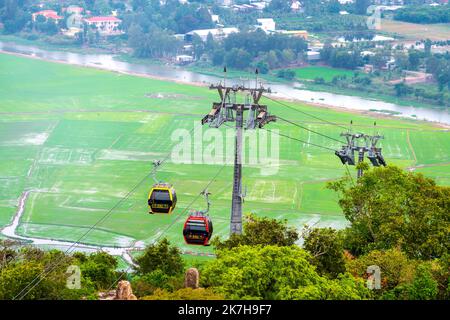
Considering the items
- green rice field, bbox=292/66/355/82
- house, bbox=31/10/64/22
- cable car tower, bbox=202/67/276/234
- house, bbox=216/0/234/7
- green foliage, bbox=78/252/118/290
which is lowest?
green rice field, bbox=292/66/355/82

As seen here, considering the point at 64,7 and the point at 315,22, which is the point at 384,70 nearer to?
the point at 315,22

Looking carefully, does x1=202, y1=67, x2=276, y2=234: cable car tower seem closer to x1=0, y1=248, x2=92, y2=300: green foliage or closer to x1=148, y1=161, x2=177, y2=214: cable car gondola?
x1=148, y1=161, x2=177, y2=214: cable car gondola

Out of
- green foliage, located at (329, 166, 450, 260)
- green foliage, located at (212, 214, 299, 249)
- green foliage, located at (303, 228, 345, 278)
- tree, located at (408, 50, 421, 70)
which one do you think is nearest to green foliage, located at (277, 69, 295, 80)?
tree, located at (408, 50, 421, 70)

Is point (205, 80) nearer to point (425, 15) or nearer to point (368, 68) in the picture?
point (368, 68)

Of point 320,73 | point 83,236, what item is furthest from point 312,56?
point 83,236

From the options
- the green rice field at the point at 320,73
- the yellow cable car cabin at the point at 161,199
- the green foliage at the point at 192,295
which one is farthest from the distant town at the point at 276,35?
the green foliage at the point at 192,295
